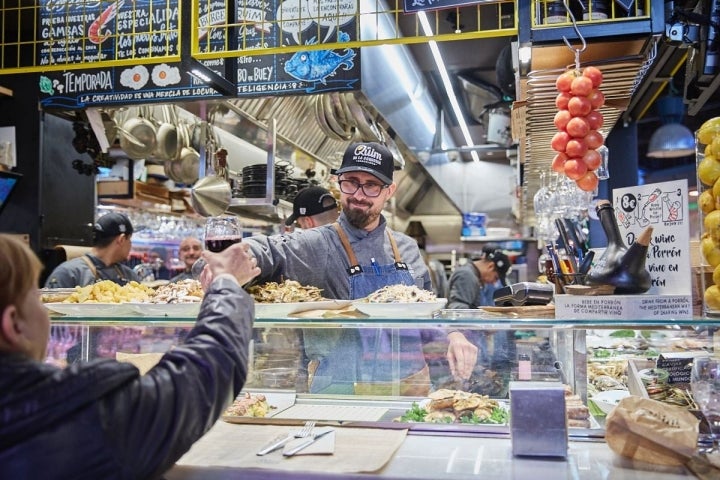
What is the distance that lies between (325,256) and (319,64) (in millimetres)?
1713

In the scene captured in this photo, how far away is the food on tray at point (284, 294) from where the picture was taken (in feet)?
7.36

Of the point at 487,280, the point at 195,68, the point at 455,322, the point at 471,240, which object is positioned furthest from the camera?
the point at 471,240

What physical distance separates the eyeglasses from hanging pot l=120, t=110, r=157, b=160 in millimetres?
2466

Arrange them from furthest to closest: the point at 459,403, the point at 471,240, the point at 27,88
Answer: the point at 471,240, the point at 27,88, the point at 459,403

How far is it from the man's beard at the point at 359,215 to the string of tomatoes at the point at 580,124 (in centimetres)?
88

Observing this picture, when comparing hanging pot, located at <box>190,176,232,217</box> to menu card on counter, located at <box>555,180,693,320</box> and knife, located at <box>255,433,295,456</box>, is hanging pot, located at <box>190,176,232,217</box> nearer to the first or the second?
knife, located at <box>255,433,295,456</box>

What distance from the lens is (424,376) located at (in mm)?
2535

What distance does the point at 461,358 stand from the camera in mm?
2455

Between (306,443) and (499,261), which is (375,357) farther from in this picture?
(499,261)

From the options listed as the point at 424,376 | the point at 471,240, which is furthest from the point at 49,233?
the point at 471,240

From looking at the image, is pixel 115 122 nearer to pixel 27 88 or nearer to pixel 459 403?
pixel 27 88

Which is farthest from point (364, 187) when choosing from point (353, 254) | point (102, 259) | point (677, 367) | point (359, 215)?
point (102, 259)

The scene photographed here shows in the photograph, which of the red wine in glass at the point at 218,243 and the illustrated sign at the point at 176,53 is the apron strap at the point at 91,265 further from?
the red wine in glass at the point at 218,243

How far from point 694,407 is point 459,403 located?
698 mm
